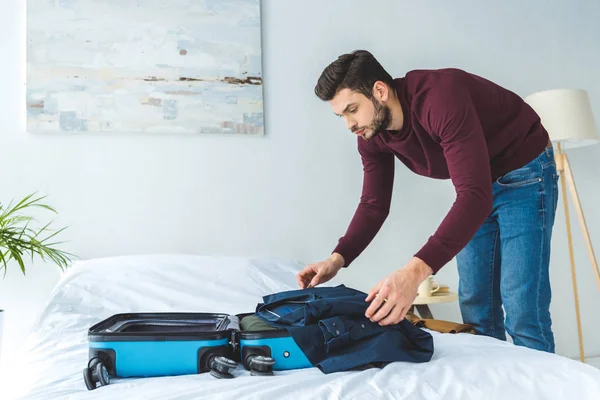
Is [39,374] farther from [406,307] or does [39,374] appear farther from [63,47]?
[63,47]

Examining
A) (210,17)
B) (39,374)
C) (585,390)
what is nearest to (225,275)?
(39,374)

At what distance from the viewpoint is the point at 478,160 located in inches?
51.4

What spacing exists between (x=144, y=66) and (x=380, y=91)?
145 centimetres

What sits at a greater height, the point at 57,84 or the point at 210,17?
the point at 210,17

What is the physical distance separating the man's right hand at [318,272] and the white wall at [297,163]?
1.12 meters

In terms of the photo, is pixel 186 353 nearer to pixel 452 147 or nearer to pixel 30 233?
pixel 452 147

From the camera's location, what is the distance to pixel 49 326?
165cm

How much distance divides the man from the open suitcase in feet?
1.35

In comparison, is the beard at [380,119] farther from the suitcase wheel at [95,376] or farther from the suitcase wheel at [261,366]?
the suitcase wheel at [95,376]

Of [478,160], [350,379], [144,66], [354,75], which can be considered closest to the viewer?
[350,379]

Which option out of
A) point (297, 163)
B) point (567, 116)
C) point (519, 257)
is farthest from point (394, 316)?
point (567, 116)

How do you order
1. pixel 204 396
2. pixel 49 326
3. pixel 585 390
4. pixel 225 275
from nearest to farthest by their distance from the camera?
pixel 204 396 < pixel 585 390 < pixel 49 326 < pixel 225 275

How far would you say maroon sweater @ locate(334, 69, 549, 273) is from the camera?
127 cm

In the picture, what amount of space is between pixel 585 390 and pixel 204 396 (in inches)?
26.9
